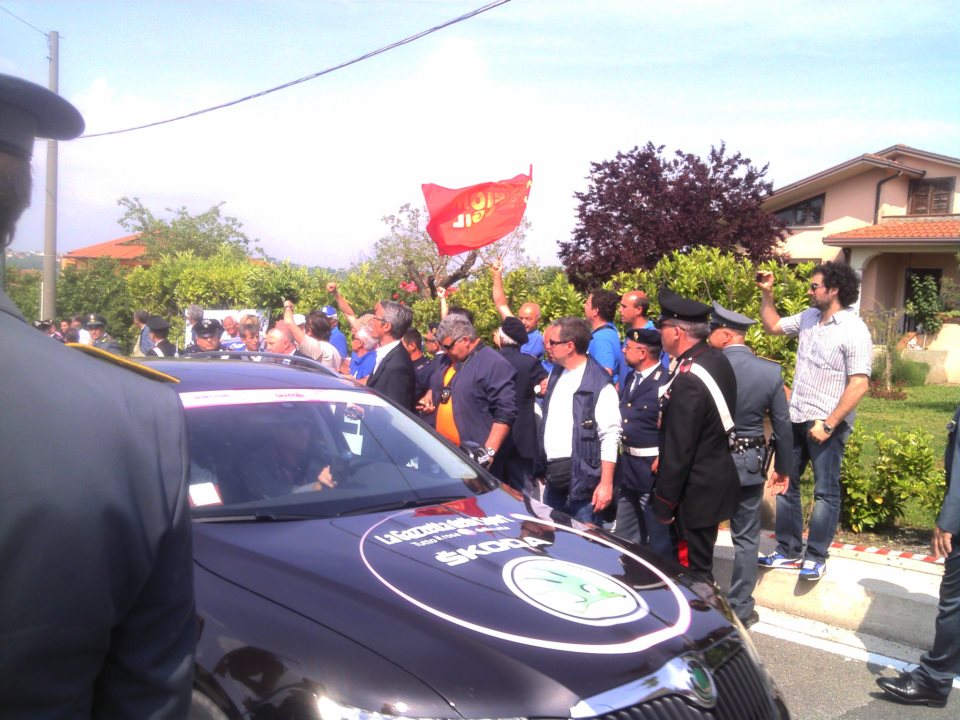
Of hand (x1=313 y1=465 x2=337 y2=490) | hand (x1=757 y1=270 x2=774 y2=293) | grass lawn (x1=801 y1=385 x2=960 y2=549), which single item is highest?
hand (x1=757 y1=270 x2=774 y2=293)

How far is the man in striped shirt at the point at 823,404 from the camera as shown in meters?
5.37

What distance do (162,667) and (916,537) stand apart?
663 centimetres

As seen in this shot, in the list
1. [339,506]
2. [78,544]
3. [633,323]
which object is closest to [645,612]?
[339,506]

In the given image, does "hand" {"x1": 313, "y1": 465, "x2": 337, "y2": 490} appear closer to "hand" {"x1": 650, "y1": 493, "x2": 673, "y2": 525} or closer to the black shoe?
"hand" {"x1": 650, "y1": 493, "x2": 673, "y2": 525}

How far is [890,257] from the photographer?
27594 millimetres

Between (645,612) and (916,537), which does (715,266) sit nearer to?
(916,537)

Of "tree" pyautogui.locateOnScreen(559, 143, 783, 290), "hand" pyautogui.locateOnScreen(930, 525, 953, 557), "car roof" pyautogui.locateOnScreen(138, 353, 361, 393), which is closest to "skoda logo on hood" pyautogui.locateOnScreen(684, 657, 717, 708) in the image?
"hand" pyautogui.locateOnScreen(930, 525, 953, 557)

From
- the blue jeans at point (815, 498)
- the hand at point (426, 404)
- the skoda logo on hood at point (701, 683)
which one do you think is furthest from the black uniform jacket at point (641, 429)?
the skoda logo on hood at point (701, 683)

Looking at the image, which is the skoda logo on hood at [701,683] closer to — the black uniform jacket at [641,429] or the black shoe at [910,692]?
the black shoe at [910,692]

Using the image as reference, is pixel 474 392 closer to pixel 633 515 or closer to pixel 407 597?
pixel 633 515

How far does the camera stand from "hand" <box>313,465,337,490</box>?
11.4 feet

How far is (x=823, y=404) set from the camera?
5.57m

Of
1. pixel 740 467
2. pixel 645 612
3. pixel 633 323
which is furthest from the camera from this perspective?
pixel 633 323

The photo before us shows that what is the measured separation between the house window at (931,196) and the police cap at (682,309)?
27.1 meters
